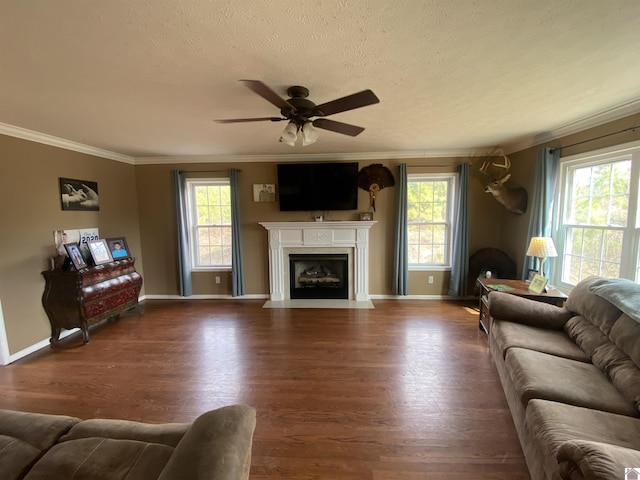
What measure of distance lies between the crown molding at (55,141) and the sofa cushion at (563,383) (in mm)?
4937

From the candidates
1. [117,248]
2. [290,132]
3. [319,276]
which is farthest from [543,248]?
[117,248]

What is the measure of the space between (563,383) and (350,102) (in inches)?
83.5

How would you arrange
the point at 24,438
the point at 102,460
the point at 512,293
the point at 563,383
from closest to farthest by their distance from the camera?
the point at 102,460 < the point at 24,438 < the point at 563,383 < the point at 512,293

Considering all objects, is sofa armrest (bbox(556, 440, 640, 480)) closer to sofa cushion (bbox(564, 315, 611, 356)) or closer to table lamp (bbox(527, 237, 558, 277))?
sofa cushion (bbox(564, 315, 611, 356))

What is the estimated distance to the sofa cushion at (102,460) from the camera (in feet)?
3.34

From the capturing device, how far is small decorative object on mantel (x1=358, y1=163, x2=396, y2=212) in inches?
169

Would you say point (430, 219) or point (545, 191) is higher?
point (545, 191)

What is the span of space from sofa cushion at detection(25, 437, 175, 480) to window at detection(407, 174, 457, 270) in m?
4.09

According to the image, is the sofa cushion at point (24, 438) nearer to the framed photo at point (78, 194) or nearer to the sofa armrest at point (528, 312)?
the framed photo at point (78, 194)

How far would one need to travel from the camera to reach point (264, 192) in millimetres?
4484

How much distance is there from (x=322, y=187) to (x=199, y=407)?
127 inches

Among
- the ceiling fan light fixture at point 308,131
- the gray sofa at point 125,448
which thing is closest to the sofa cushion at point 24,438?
the gray sofa at point 125,448

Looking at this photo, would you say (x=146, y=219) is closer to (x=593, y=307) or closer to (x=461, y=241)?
(x=461, y=241)

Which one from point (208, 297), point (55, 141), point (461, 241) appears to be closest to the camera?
point (55, 141)
